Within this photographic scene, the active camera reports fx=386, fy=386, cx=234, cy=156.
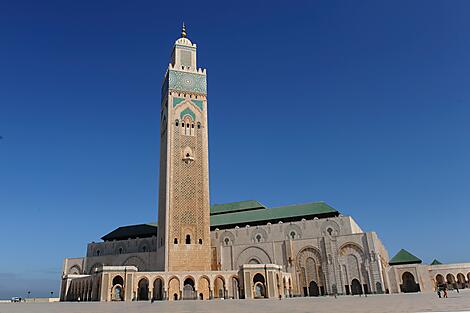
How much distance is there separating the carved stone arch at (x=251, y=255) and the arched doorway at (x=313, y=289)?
14.1 feet

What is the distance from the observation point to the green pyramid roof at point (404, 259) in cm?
3659

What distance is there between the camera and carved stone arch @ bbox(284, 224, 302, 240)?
3453 centimetres

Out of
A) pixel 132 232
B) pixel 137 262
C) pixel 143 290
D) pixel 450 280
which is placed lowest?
pixel 450 280

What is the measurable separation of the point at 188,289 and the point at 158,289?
233 centimetres

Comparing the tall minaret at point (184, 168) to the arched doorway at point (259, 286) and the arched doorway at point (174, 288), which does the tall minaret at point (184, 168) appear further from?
the arched doorway at point (259, 286)

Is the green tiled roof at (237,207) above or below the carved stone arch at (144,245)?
above

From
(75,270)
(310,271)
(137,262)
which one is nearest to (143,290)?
(137,262)

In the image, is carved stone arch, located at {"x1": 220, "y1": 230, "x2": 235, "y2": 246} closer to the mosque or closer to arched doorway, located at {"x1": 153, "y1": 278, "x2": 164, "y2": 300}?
the mosque

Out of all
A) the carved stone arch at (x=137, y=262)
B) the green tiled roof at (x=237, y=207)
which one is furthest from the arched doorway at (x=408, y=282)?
the carved stone arch at (x=137, y=262)

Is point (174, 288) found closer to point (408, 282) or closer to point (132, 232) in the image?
point (132, 232)

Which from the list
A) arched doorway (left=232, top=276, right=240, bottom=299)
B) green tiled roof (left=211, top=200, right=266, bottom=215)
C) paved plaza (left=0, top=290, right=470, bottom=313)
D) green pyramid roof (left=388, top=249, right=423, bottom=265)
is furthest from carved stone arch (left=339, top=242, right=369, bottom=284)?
paved plaza (left=0, top=290, right=470, bottom=313)

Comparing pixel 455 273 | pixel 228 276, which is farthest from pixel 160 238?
pixel 455 273

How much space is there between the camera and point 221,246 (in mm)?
35344

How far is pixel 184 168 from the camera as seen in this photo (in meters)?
33.3
